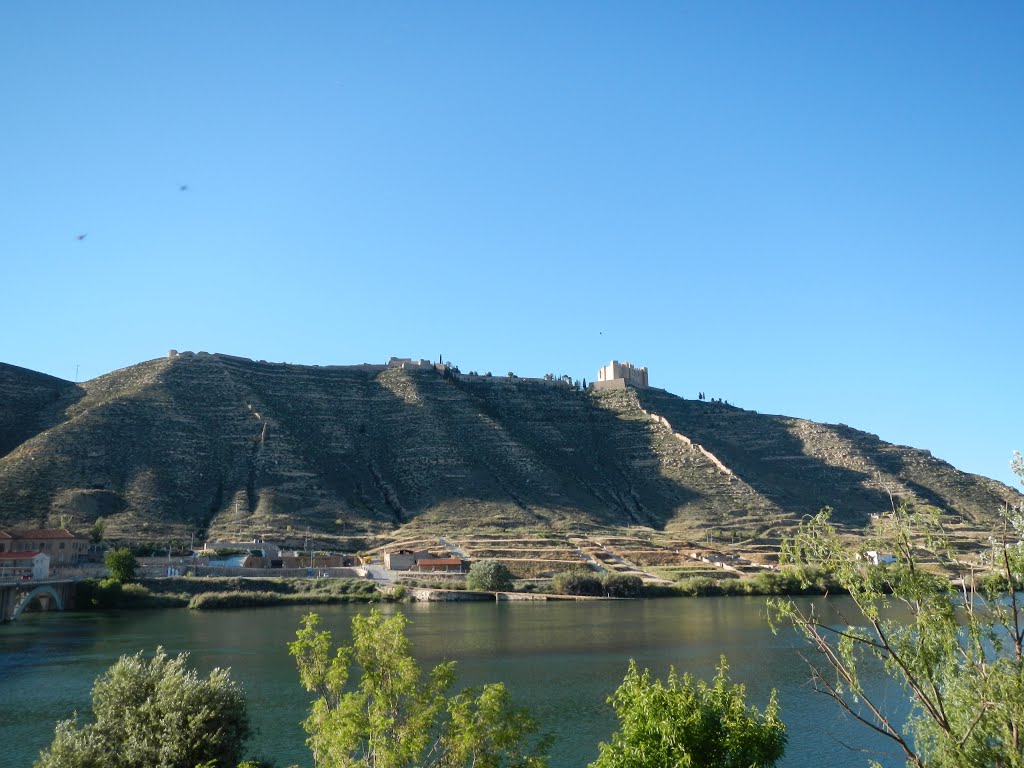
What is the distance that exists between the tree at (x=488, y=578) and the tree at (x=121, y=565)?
2638 cm

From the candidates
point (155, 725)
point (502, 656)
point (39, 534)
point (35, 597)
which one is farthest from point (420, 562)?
point (155, 725)

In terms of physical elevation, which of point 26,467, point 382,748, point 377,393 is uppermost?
point 377,393

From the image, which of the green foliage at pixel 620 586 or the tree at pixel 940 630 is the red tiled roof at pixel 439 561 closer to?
the green foliage at pixel 620 586

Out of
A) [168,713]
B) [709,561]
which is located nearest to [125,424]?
[709,561]

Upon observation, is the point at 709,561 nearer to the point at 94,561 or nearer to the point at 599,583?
the point at 599,583

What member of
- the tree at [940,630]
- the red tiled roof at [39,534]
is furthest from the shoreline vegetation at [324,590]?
the tree at [940,630]

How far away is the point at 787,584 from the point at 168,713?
61468 mm

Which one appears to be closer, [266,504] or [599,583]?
[599,583]

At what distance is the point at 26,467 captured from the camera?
80.5 meters

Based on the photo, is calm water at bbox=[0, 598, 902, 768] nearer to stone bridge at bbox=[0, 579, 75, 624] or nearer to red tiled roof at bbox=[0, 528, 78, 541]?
stone bridge at bbox=[0, 579, 75, 624]

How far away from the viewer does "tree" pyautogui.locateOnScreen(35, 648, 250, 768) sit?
58.1 ft

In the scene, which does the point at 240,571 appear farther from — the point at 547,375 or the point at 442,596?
the point at 547,375

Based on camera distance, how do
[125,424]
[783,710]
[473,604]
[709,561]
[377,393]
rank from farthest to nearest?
1. [377,393]
2. [125,424]
3. [709,561]
4. [473,604]
5. [783,710]

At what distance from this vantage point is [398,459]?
343ft
